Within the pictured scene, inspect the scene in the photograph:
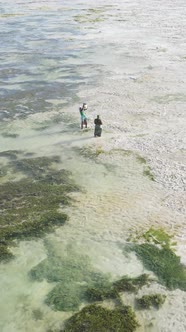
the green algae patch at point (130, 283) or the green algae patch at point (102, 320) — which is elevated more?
the green algae patch at point (130, 283)

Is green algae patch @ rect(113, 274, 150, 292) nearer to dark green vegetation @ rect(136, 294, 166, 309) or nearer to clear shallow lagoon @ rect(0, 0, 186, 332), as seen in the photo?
clear shallow lagoon @ rect(0, 0, 186, 332)

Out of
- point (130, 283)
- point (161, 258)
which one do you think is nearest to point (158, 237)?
point (161, 258)

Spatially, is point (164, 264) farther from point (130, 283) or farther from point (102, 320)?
point (102, 320)

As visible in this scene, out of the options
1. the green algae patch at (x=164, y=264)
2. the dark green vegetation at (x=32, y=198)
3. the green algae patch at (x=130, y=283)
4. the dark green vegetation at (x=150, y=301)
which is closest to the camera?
the dark green vegetation at (x=150, y=301)

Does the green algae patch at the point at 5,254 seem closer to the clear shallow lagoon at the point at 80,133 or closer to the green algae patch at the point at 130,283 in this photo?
the clear shallow lagoon at the point at 80,133

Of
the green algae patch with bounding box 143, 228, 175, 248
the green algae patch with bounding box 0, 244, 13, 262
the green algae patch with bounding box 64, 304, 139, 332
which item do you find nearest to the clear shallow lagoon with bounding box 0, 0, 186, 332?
the green algae patch with bounding box 0, 244, 13, 262

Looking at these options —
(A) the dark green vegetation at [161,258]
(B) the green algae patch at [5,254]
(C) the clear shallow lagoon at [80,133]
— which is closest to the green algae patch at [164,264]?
(A) the dark green vegetation at [161,258]

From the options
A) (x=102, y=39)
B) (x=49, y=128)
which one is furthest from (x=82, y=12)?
(x=49, y=128)
